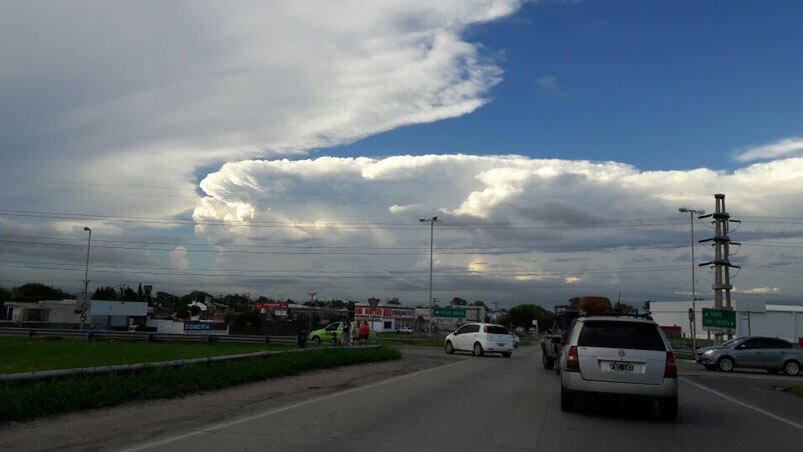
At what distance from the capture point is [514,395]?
49.5 feet

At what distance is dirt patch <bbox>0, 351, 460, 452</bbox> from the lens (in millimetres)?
8805

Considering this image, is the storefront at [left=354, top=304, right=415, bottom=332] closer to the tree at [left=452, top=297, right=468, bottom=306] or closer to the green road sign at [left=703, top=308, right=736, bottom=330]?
the tree at [left=452, top=297, right=468, bottom=306]

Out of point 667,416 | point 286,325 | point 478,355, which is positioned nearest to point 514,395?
point 667,416

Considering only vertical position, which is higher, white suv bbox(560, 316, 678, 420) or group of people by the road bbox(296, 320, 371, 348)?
white suv bbox(560, 316, 678, 420)

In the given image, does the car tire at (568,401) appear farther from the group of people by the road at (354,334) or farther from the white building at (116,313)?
the white building at (116,313)

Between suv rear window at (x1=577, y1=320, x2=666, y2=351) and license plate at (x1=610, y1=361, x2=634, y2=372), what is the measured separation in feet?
0.95

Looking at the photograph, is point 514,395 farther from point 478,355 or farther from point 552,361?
point 478,355

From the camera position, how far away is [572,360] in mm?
11867

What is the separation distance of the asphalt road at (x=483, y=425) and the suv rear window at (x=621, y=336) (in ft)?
4.15

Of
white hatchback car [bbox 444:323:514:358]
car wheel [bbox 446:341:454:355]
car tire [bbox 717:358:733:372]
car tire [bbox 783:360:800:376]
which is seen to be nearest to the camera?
car tire [bbox 783:360:800:376]

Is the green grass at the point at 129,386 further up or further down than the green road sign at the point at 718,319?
further down

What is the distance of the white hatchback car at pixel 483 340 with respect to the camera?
3375cm

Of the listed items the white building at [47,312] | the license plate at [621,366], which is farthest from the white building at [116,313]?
the license plate at [621,366]

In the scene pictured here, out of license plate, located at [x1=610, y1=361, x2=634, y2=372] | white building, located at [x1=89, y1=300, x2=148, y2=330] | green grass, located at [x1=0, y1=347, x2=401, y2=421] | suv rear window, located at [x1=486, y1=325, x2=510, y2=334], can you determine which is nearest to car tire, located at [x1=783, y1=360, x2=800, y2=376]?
suv rear window, located at [x1=486, y1=325, x2=510, y2=334]
